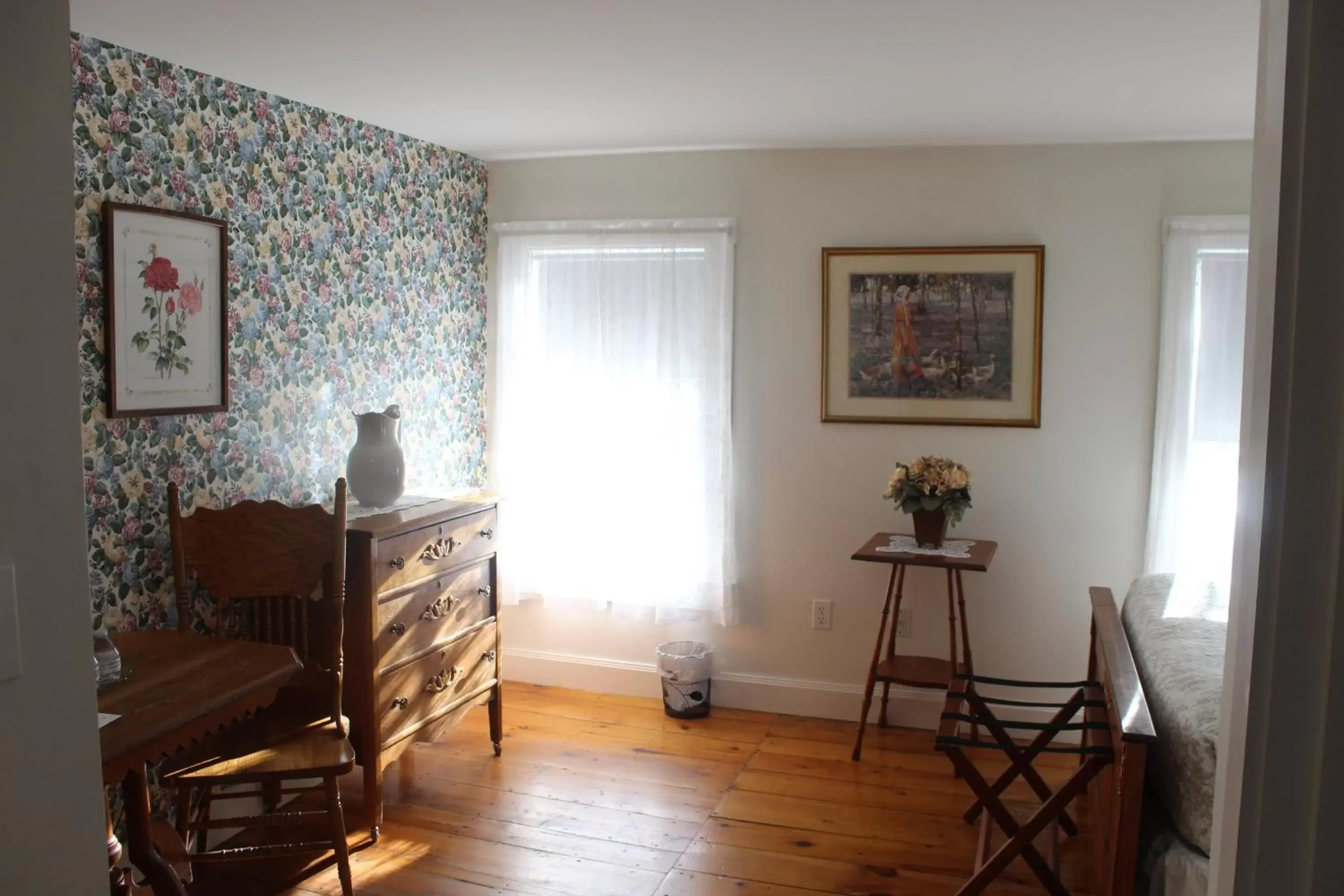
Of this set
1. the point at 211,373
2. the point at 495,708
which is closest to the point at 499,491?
the point at 495,708

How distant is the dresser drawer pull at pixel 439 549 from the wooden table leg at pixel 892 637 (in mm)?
1686

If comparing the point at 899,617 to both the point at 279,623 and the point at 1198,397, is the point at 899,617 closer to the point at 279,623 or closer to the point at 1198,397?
the point at 1198,397

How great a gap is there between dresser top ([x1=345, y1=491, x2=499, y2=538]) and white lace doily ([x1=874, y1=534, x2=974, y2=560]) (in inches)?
59.5

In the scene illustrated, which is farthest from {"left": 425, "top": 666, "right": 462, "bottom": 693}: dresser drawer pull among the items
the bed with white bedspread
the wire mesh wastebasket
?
the bed with white bedspread

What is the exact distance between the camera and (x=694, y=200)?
4.35 meters

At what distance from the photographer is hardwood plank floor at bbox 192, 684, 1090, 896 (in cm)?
299

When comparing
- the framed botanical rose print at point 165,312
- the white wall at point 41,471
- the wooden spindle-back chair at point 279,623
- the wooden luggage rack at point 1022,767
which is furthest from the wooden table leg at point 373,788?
the white wall at point 41,471

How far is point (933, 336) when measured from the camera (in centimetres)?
412

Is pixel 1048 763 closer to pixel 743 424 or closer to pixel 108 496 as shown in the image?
pixel 743 424

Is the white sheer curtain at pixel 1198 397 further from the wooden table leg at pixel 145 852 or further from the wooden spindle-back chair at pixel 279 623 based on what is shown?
the wooden table leg at pixel 145 852

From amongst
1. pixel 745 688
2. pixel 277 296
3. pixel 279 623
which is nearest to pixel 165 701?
pixel 279 623

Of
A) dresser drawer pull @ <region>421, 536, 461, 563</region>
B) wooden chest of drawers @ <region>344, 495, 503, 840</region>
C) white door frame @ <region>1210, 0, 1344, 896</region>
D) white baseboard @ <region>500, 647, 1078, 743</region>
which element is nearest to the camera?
white door frame @ <region>1210, 0, 1344, 896</region>

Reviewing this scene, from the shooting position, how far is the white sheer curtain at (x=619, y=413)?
14.3 feet

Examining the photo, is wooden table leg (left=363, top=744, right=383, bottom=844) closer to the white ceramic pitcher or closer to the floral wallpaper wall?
the floral wallpaper wall
